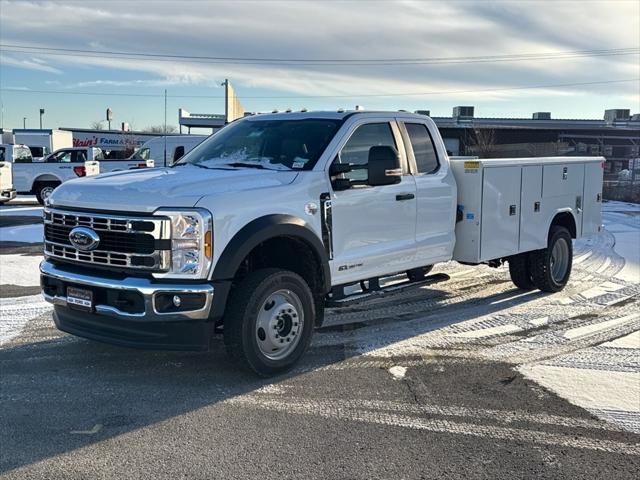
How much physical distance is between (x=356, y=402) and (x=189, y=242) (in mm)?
1695

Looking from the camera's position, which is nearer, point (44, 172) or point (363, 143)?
point (363, 143)

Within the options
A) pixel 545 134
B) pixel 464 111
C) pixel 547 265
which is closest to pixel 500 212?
pixel 547 265

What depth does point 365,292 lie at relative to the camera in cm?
629

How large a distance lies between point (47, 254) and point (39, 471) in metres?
2.17

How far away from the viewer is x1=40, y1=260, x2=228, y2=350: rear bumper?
181 inches

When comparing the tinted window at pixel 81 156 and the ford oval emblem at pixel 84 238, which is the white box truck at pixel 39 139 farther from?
the ford oval emblem at pixel 84 238

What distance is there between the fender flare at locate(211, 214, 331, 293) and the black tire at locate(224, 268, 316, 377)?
0.23 m

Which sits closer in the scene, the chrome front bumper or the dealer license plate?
the chrome front bumper

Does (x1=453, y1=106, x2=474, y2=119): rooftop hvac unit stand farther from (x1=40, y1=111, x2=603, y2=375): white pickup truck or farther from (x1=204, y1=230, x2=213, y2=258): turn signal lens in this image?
(x1=204, y1=230, x2=213, y2=258): turn signal lens

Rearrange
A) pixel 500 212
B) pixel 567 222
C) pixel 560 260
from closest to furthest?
pixel 500 212 → pixel 560 260 → pixel 567 222

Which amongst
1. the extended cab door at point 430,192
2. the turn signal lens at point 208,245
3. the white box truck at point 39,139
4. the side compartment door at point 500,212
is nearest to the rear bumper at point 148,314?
the turn signal lens at point 208,245

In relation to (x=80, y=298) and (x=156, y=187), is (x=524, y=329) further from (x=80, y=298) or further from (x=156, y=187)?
(x=80, y=298)

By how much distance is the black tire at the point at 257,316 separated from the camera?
4.89m

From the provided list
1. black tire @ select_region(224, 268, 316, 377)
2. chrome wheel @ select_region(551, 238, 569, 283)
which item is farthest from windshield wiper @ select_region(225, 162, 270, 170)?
chrome wheel @ select_region(551, 238, 569, 283)
